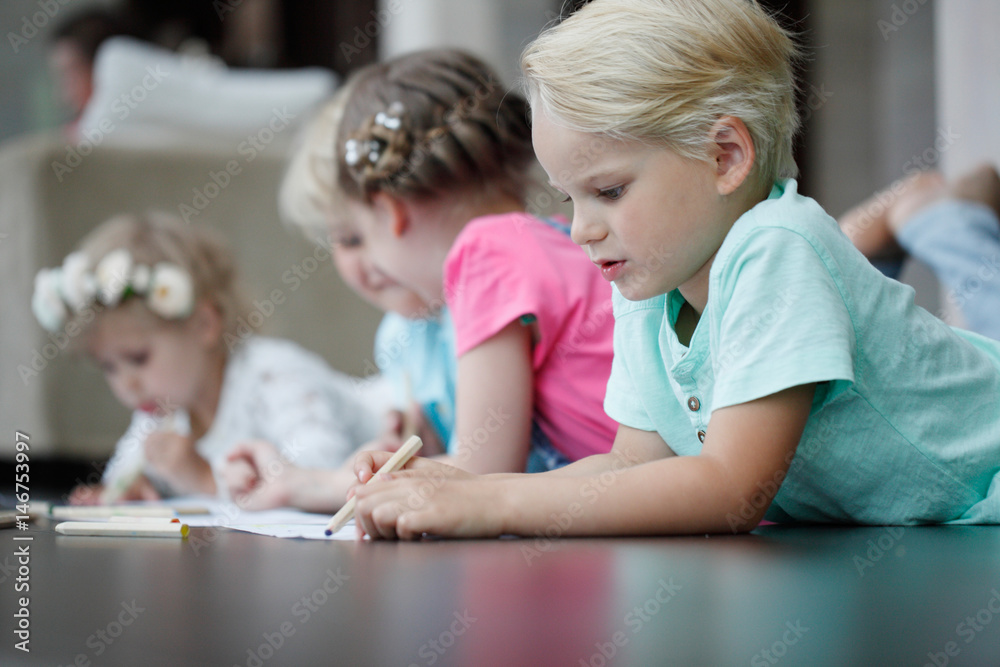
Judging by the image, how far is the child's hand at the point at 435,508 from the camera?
2.10 feet

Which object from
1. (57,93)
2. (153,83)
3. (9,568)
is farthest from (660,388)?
(57,93)

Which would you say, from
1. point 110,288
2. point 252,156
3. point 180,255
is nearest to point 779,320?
point 110,288

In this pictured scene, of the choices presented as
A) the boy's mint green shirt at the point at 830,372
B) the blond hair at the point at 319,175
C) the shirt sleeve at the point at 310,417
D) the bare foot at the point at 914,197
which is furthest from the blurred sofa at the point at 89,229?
the boy's mint green shirt at the point at 830,372

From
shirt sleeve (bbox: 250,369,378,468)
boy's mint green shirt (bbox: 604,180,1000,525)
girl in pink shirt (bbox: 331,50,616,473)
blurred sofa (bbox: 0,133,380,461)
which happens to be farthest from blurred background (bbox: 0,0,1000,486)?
boy's mint green shirt (bbox: 604,180,1000,525)

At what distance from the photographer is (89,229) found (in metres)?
2.39

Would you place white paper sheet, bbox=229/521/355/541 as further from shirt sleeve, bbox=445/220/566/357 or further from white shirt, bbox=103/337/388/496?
white shirt, bbox=103/337/388/496

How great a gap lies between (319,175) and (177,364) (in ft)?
2.05

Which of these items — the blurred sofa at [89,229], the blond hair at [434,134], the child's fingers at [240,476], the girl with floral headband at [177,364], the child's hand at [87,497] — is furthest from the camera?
the blurred sofa at [89,229]

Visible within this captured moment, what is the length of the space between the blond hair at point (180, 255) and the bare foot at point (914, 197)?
1.28m

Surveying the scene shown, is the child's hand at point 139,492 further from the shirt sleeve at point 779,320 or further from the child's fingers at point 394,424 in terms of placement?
the shirt sleeve at point 779,320

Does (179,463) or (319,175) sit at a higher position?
(319,175)

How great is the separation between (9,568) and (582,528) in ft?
1.27

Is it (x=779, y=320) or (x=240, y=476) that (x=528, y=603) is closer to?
(x=779, y=320)

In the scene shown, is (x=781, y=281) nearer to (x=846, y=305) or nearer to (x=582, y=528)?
(x=846, y=305)
